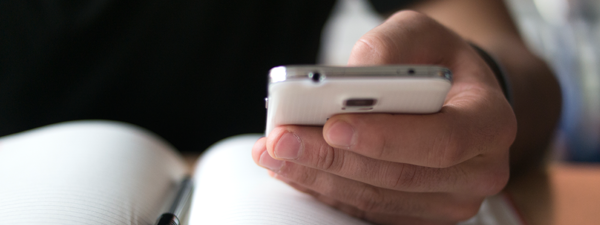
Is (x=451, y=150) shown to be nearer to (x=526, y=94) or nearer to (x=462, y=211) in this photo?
(x=462, y=211)

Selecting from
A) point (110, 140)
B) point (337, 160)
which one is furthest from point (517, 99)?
point (110, 140)

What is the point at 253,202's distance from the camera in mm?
416

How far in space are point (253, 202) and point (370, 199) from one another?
0.44 feet

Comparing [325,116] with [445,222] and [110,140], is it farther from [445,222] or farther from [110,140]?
[110,140]

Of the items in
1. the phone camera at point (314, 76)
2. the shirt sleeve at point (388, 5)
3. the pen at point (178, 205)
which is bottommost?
the pen at point (178, 205)

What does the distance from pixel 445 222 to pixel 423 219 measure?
3 centimetres

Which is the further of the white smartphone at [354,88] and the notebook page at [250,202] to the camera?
the notebook page at [250,202]

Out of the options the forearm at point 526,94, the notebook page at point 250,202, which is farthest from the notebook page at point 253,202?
the forearm at point 526,94

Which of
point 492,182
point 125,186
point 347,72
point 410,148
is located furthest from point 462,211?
point 125,186

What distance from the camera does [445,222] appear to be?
470 mm

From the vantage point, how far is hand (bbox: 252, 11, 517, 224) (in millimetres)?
323

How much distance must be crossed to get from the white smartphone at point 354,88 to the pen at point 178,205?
0.22 metres

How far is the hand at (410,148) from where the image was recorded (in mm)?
323

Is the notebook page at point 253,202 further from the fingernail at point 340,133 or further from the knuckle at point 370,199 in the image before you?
the fingernail at point 340,133
